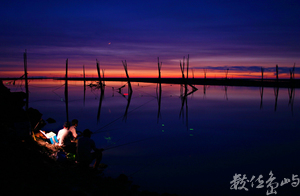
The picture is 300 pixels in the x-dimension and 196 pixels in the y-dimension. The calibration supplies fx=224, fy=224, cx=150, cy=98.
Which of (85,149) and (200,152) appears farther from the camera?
(200,152)

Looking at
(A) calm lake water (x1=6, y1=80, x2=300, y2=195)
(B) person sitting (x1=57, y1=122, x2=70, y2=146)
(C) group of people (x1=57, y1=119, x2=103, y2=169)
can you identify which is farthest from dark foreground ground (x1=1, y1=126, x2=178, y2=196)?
(B) person sitting (x1=57, y1=122, x2=70, y2=146)

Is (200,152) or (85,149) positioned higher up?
(85,149)

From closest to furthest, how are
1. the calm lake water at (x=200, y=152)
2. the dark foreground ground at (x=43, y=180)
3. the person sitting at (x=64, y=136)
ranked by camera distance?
the dark foreground ground at (x=43, y=180) < the calm lake water at (x=200, y=152) < the person sitting at (x=64, y=136)

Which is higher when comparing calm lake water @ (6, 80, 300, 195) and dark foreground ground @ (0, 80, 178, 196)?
dark foreground ground @ (0, 80, 178, 196)

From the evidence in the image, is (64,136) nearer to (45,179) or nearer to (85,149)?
(85,149)

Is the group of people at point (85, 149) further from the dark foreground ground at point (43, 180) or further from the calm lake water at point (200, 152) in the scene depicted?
the calm lake water at point (200, 152)

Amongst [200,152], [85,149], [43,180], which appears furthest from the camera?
[200,152]

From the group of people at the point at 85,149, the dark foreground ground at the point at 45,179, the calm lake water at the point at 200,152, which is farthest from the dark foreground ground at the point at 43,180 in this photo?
the calm lake water at the point at 200,152

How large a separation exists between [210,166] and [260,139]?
4577 mm

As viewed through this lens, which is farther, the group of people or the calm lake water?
the group of people

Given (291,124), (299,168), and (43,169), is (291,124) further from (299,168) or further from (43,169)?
(43,169)

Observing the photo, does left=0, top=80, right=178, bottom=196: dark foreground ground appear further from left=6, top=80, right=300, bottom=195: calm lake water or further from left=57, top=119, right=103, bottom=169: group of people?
left=6, top=80, right=300, bottom=195: calm lake water

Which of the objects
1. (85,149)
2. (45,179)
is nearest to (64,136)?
(85,149)

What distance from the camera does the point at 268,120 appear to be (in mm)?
15500
